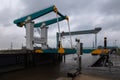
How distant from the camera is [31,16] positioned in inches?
1080

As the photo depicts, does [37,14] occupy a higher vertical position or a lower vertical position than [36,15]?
higher

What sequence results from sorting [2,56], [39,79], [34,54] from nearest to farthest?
[39,79], [2,56], [34,54]

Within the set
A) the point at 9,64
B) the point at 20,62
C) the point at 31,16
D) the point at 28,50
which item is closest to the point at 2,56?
the point at 9,64

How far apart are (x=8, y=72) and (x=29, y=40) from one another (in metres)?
7.22

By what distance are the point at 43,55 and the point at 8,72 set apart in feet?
35.6

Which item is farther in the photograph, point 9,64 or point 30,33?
point 30,33

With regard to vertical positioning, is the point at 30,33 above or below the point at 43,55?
above

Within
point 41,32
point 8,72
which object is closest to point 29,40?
point 41,32

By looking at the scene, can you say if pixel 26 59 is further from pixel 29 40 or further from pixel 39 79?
pixel 39 79

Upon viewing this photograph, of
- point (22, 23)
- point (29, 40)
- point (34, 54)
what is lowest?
point (34, 54)

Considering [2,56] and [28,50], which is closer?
Answer: [2,56]

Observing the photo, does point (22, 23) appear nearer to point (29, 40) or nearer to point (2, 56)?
point (29, 40)

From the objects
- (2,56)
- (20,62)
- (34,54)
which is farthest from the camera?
(34,54)

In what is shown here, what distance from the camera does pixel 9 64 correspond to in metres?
22.3
